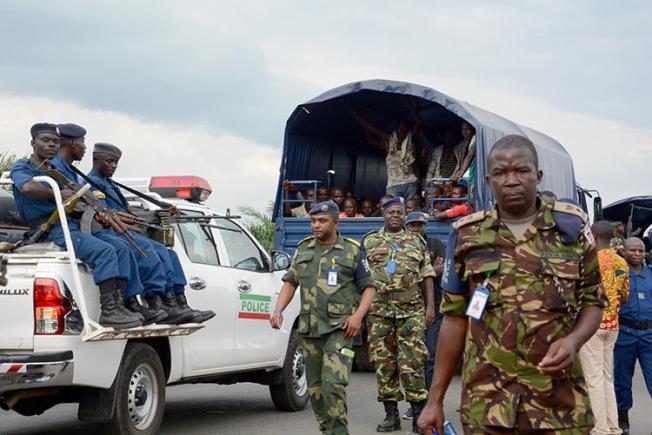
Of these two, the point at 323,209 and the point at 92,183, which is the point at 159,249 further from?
the point at 323,209

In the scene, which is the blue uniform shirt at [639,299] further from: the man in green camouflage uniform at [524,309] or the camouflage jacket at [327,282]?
the man in green camouflage uniform at [524,309]

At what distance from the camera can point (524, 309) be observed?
11.6 ft

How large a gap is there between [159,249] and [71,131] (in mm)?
1090

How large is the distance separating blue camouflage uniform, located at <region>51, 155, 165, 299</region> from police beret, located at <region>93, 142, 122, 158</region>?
1.06 feet

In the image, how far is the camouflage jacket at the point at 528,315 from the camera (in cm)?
351

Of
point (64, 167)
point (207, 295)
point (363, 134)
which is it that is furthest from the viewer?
point (363, 134)

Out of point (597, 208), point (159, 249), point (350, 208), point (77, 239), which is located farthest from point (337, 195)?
point (77, 239)

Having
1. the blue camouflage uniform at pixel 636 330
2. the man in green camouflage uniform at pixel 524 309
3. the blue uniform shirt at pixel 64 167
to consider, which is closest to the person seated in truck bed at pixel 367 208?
the blue camouflage uniform at pixel 636 330

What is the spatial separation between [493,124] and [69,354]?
7.77 m

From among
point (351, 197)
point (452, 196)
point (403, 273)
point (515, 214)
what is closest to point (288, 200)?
point (351, 197)

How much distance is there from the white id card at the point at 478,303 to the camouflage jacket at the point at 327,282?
332 centimetres

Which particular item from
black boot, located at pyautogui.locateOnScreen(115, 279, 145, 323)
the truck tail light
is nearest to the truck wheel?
black boot, located at pyautogui.locateOnScreen(115, 279, 145, 323)

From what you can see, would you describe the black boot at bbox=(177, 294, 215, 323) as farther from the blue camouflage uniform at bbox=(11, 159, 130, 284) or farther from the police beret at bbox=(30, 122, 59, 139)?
the police beret at bbox=(30, 122, 59, 139)

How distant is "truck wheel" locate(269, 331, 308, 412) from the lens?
364 inches
